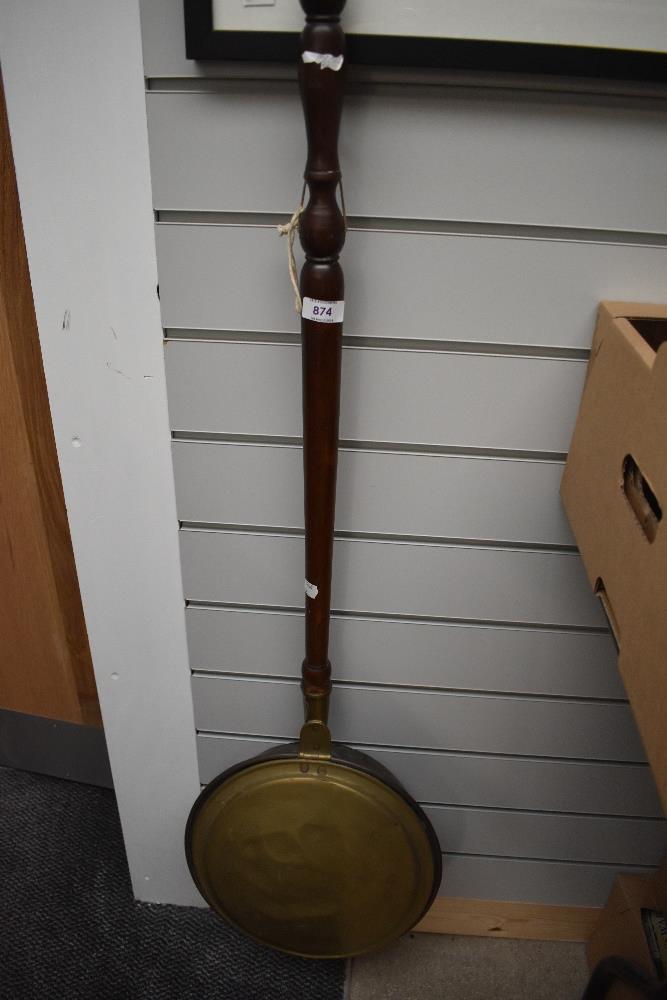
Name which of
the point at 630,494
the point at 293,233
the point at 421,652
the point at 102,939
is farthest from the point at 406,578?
the point at 102,939

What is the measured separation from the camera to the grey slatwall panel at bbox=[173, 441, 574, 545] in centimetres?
84

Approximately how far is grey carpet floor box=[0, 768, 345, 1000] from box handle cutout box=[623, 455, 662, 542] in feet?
3.27

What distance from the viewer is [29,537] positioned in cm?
112

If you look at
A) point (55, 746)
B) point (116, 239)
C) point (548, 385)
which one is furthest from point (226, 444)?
point (55, 746)

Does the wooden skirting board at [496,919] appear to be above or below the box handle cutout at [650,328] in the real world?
below

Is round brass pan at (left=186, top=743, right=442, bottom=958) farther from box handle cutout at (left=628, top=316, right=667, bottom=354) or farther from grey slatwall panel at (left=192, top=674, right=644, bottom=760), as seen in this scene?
box handle cutout at (left=628, top=316, right=667, bottom=354)

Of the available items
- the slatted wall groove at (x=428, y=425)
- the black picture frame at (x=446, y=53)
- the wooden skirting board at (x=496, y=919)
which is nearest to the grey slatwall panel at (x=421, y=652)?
the slatted wall groove at (x=428, y=425)

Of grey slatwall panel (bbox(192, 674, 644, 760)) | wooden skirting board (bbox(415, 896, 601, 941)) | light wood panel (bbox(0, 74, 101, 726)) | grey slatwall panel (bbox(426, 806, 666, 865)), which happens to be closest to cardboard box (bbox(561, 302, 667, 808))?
grey slatwall panel (bbox(192, 674, 644, 760))

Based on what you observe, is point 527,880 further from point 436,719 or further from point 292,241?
point 292,241

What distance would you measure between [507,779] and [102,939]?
76 centimetres

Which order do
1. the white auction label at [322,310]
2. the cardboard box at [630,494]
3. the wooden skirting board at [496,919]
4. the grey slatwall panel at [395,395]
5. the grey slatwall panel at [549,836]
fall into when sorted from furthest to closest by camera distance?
the wooden skirting board at [496,919] < the grey slatwall panel at [549,836] < the grey slatwall panel at [395,395] < the white auction label at [322,310] < the cardboard box at [630,494]

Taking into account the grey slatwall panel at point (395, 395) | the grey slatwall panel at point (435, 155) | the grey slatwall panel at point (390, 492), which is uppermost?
the grey slatwall panel at point (435, 155)

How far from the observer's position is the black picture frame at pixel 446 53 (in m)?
0.62

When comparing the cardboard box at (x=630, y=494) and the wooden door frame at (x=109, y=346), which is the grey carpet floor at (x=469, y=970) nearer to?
the wooden door frame at (x=109, y=346)
